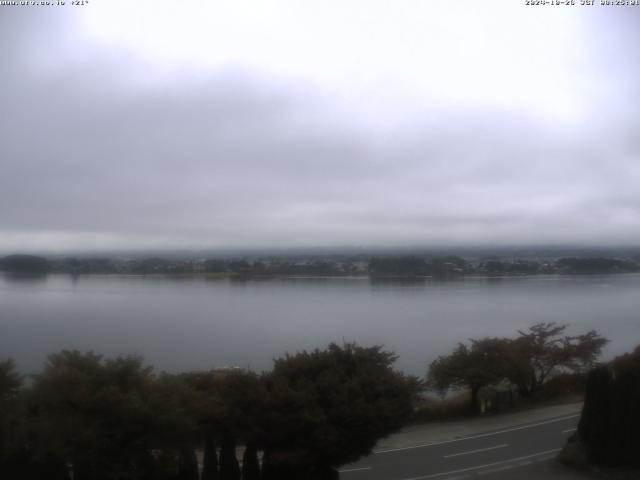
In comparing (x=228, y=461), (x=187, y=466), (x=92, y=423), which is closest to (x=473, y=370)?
(x=228, y=461)

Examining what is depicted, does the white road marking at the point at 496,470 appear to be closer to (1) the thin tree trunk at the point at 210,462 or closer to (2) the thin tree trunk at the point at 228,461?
(2) the thin tree trunk at the point at 228,461

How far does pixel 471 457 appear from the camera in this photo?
1246cm

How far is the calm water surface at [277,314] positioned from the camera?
2278 cm

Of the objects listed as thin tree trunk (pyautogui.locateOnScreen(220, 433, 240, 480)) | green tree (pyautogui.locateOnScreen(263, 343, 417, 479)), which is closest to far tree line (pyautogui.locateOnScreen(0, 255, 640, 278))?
thin tree trunk (pyautogui.locateOnScreen(220, 433, 240, 480))

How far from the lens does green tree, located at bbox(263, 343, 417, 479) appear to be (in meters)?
9.02

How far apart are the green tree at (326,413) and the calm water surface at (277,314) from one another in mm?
9667

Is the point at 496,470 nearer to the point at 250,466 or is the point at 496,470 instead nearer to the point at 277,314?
the point at 250,466

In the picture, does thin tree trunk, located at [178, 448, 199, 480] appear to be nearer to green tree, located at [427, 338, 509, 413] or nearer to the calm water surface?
the calm water surface

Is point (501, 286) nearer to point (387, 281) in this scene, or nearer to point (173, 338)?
point (387, 281)

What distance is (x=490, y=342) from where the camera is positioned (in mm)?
18906

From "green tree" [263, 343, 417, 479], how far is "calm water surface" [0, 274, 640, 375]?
9.67 m

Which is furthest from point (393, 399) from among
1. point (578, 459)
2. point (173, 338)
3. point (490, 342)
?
point (173, 338)

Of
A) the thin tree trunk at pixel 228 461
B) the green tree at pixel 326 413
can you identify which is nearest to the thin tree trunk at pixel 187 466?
the thin tree trunk at pixel 228 461

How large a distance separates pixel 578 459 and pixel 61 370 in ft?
29.7
